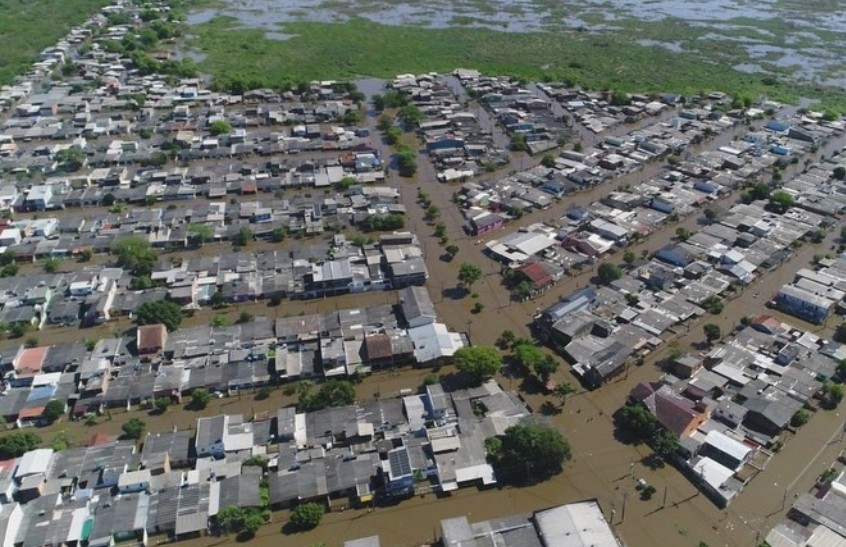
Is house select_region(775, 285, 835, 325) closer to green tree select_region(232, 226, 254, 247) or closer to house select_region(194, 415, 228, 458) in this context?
house select_region(194, 415, 228, 458)

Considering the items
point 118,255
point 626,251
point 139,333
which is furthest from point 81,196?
point 626,251

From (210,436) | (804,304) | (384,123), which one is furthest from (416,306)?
(384,123)

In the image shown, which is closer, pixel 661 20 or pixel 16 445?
pixel 16 445

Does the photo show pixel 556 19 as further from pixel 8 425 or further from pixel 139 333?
Result: pixel 8 425

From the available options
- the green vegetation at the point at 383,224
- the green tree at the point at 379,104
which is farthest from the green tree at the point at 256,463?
the green tree at the point at 379,104

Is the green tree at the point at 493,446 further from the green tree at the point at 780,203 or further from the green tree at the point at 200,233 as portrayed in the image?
the green tree at the point at 780,203

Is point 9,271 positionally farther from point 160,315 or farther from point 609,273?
point 609,273
